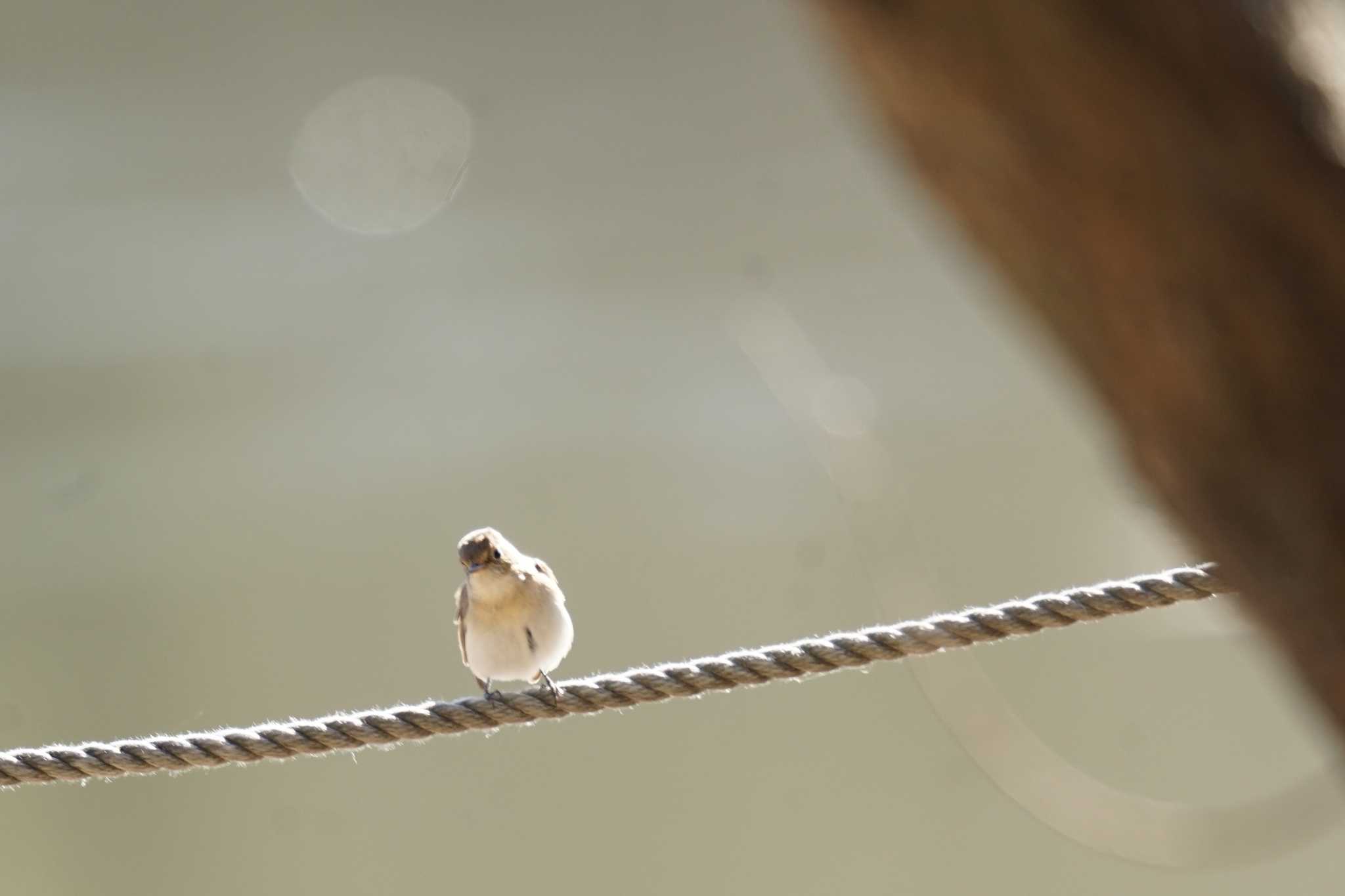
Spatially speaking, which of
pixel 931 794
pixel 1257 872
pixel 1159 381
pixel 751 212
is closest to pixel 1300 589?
pixel 1159 381

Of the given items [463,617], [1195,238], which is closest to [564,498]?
[463,617]

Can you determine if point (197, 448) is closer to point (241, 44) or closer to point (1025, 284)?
point (241, 44)

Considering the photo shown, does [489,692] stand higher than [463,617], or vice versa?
[463,617]

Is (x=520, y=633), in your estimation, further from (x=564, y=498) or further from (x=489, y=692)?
(x=564, y=498)

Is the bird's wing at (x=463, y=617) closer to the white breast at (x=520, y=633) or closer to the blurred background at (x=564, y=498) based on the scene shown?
the white breast at (x=520, y=633)

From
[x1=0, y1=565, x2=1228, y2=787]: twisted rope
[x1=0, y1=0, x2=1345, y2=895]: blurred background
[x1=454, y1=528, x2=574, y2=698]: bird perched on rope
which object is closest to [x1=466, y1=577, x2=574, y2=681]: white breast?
[x1=454, y1=528, x2=574, y2=698]: bird perched on rope
